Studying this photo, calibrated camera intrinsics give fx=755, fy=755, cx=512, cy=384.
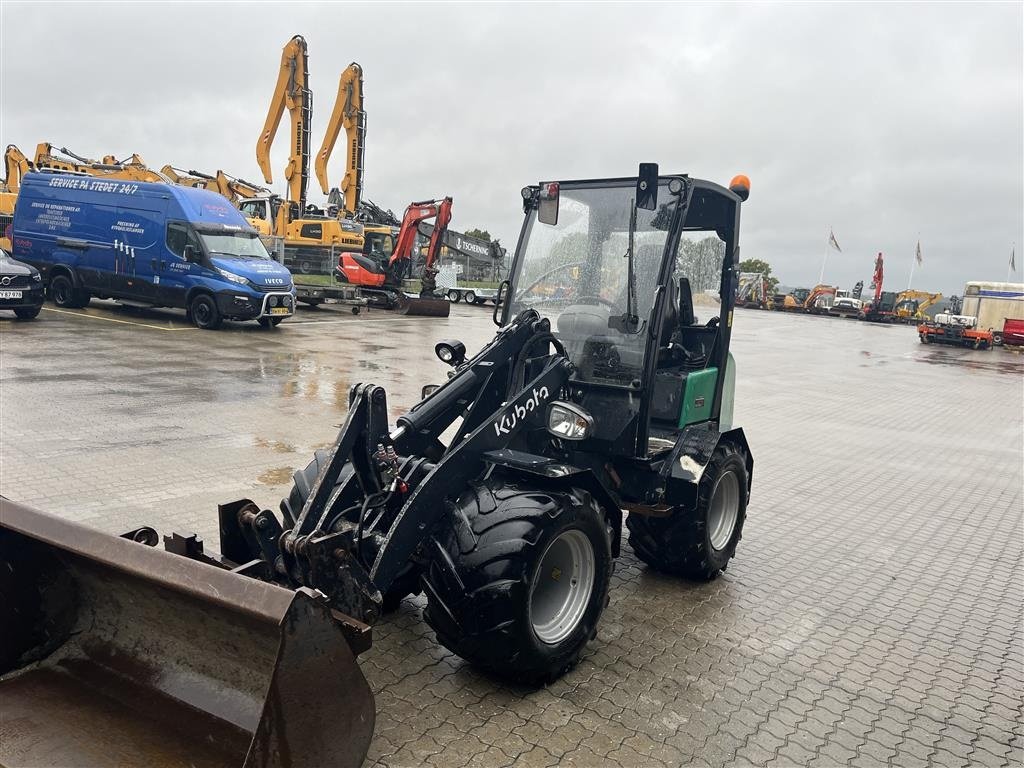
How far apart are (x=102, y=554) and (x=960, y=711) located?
154 inches

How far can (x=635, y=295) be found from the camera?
4.52 m

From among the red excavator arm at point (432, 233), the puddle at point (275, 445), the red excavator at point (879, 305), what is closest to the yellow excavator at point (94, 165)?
the red excavator arm at point (432, 233)

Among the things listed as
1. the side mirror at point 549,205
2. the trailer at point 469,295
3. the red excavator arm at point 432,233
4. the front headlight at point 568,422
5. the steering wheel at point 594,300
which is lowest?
the front headlight at point 568,422

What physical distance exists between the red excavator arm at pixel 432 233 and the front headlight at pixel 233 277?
935 cm

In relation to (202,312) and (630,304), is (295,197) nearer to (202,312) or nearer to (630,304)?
(202,312)

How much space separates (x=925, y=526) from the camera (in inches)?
265

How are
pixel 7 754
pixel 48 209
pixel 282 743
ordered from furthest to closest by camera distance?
pixel 48 209 < pixel 7 754 < pixel 282 743

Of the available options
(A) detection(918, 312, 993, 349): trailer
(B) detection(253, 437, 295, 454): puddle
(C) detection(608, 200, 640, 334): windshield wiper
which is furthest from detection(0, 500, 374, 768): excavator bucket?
(A) detection(918, 312, 993, 349): trailer

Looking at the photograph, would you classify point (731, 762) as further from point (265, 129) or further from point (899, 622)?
point (265, 129)

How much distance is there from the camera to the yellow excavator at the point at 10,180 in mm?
25094

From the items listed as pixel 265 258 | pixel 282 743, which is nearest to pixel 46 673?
pixel 282 743

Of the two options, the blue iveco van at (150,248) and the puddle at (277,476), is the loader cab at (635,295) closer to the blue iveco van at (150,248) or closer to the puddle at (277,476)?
the puddle at (277,476)

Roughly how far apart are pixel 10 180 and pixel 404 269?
15974mm

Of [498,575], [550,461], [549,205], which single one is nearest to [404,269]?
[549,205]
